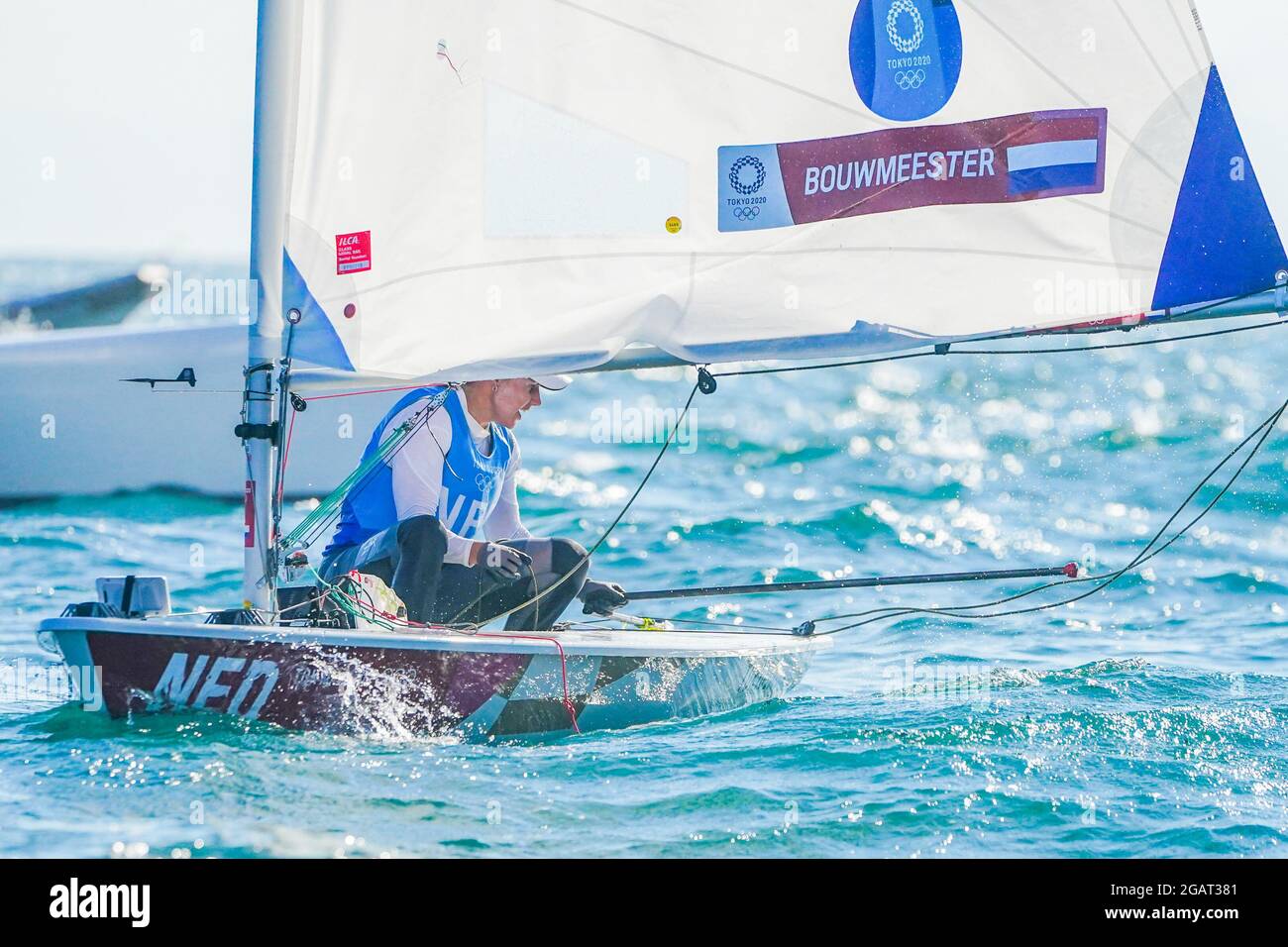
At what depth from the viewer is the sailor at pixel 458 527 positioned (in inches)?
199

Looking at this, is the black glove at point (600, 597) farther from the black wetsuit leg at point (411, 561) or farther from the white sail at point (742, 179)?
the white sail at point (742, 179)

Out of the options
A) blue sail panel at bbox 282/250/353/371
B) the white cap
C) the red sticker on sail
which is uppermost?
the red sticker on sail

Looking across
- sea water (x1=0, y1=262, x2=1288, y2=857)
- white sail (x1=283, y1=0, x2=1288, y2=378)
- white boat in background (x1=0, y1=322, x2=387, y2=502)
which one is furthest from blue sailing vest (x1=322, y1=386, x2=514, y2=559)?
white boat in background (x1=0, y1=322, x2=387, y2=502)

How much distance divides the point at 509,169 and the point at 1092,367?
11.2m

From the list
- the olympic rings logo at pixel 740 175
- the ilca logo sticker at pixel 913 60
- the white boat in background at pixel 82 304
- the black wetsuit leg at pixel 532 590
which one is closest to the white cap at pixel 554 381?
the black wetsuit leg at pixel 532 590

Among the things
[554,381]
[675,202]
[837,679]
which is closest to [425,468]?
[554,381]

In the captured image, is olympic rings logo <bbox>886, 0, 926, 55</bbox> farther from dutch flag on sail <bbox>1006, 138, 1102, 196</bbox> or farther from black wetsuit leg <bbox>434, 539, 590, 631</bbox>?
black wetsuit leg <bbox>434, 539, 590, 631</bbox>

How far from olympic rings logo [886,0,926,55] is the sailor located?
4.98 feet

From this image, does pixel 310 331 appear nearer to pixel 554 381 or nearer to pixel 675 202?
pixel 554 381

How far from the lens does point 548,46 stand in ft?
16.6

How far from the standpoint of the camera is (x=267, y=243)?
15.9ft

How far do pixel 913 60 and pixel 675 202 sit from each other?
863 millimetres

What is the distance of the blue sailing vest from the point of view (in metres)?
5.26
